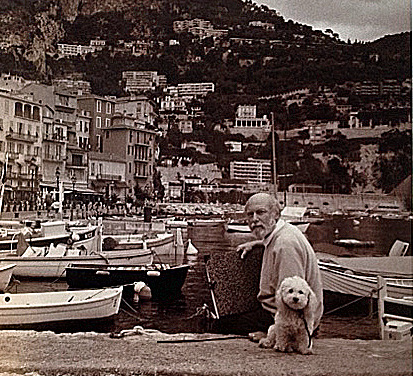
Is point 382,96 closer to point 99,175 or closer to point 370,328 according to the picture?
point 370,328

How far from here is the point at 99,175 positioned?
3.04 m

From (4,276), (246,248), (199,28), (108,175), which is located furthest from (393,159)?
(4,276)

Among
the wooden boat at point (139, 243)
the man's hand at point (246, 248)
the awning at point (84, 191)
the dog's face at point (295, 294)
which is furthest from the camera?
the wooden boat at point (139, 243)

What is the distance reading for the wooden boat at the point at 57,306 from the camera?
2.91 metres

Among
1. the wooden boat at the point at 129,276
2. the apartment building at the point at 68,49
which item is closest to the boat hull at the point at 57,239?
the wooden boat at the point at 129,276

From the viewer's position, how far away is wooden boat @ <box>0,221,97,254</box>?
126 inches

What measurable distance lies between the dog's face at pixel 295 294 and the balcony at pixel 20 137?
4.86 feet

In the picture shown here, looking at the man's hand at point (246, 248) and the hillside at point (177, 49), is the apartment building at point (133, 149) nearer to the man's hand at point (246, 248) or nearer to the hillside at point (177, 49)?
the hillside at point (177, 49)

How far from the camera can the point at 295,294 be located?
79.1 inches

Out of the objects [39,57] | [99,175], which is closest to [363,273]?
[99,175]

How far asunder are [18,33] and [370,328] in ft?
6.80

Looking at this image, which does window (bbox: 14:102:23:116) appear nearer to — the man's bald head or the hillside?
the hillside

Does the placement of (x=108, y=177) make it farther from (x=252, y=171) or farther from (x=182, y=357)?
(x=182, y=357)

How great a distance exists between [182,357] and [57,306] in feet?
3.37
